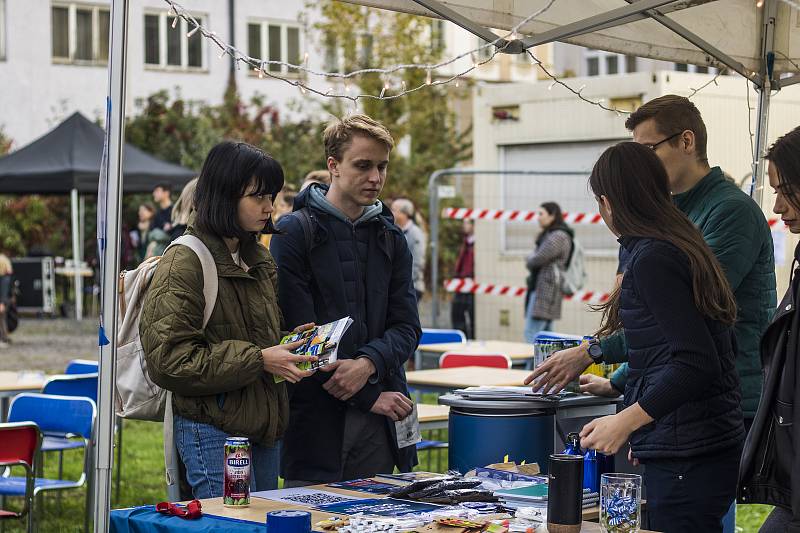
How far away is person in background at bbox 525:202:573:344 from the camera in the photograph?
11961 mm

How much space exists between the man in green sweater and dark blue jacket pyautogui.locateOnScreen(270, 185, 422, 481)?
21.7 inches

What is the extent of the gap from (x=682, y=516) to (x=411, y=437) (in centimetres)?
126

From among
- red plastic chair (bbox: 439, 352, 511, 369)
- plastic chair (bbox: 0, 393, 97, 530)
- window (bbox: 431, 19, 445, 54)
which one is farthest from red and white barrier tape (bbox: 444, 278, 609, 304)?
window (bbox: 431, 19, 445, 54)

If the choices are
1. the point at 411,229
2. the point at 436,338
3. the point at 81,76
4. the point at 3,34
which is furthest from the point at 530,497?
the point at 81,76

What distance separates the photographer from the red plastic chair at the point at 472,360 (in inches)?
315

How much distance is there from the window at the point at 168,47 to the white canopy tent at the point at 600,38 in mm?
21336

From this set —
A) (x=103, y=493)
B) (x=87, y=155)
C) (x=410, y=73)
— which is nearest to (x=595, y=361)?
(x=103, y=493)

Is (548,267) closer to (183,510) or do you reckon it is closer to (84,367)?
(84,367)

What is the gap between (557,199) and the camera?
13383mm

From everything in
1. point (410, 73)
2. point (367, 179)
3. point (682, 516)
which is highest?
point (410, 73)

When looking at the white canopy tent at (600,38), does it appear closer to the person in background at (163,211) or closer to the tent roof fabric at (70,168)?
the person in background at (163,211)

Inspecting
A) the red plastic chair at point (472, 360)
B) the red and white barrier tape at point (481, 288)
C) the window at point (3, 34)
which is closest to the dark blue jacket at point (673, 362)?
the red plastic chair at point (472, 360)

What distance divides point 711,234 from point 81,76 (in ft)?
75.5

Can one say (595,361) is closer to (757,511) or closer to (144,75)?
(757,511)
